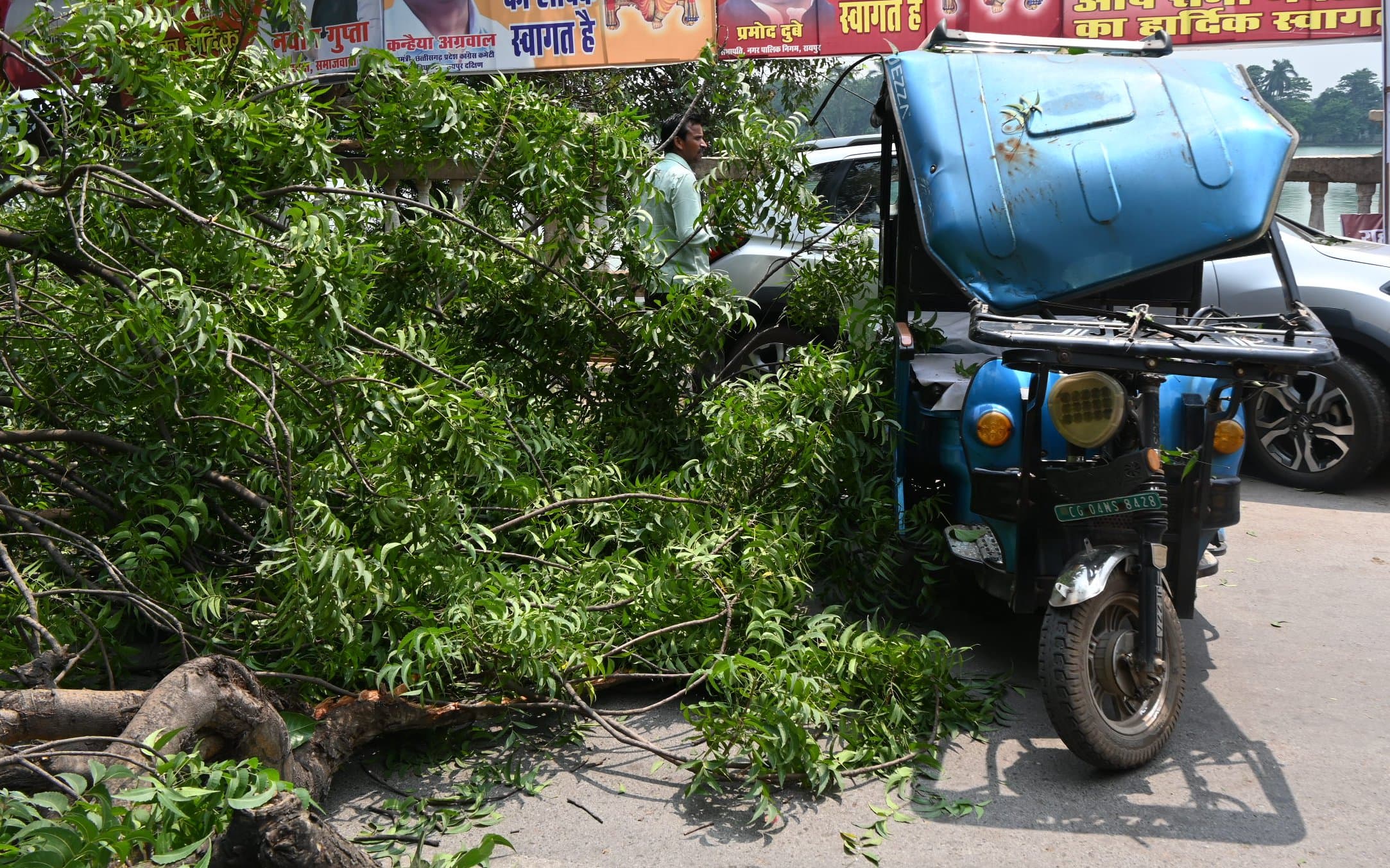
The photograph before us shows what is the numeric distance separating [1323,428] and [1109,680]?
4.28m

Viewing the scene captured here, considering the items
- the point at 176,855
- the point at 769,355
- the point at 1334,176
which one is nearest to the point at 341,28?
the point at 769,355

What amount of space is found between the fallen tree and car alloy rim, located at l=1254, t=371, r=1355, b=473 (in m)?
3.67

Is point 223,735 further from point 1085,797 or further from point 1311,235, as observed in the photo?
point 1311,235

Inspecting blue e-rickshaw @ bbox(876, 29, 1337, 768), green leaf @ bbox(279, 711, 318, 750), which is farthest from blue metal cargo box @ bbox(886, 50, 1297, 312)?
green leaf @ bbox(279, 711, 318, 750)

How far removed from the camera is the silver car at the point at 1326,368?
698cm

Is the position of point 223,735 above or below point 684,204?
below

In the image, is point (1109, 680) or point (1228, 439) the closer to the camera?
point (1109, 680)

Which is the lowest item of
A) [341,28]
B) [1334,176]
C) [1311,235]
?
[1311,235]

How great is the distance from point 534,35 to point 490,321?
25.9 feet

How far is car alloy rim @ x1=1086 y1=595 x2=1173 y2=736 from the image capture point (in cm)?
382

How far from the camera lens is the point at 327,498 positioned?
4.08m

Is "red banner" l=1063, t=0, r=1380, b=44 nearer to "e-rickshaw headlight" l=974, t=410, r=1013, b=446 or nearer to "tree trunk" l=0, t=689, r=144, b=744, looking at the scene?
"e-rickshaw headlight" l=974, t=410, r=1013, b=446

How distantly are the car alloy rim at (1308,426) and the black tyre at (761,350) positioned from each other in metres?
2.91

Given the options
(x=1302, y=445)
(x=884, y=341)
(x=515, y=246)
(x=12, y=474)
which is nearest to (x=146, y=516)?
(x=12, y=474)
